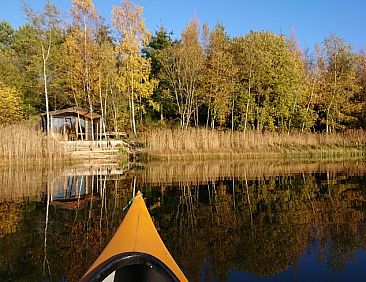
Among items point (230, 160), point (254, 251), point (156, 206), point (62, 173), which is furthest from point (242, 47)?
point (254, 251)

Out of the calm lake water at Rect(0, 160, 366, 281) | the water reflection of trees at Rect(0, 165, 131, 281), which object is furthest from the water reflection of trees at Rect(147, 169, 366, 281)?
the water reflection of trees at Rect(0, 165, 131, 281)

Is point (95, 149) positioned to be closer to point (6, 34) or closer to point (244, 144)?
point (244, 144)

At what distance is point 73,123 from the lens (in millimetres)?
33719

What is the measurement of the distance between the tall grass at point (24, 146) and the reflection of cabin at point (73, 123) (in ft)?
29.6

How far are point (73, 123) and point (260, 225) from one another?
27.9 metres

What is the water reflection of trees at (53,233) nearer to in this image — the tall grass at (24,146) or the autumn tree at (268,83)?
the tall grass at (24,146)

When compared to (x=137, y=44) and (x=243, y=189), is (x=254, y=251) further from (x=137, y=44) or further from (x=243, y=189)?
(x=137, y=44)

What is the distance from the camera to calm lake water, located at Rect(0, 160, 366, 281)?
6031 mm

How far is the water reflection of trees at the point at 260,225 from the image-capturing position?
20.9 ft

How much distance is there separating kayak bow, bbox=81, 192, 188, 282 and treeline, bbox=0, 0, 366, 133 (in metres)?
24.7

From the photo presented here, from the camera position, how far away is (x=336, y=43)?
36188mm

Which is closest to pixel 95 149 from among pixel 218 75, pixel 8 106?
pixel 8 106

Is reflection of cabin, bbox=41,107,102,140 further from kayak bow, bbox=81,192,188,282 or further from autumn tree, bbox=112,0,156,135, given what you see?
kayak bow, bbox=81,192,188,282

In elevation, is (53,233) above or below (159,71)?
below
